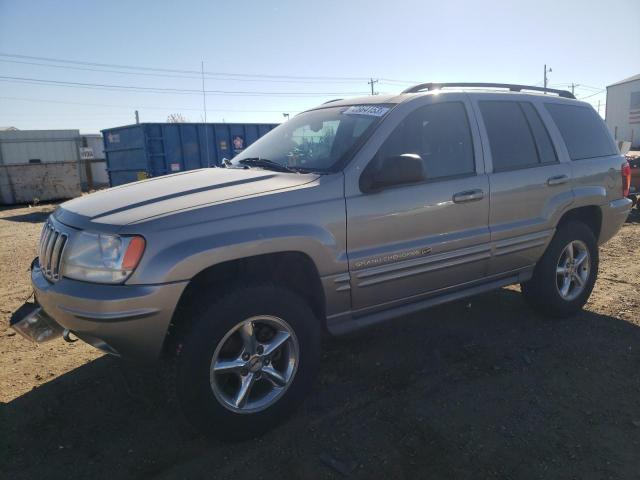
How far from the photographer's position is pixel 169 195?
9.20 feet

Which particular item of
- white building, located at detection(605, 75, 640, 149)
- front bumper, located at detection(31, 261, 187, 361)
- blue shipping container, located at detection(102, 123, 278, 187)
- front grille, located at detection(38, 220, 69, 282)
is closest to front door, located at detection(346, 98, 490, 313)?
front bumper, located at detection(31, 261, 187, 361)

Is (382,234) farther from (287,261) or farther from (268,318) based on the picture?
(268,318)

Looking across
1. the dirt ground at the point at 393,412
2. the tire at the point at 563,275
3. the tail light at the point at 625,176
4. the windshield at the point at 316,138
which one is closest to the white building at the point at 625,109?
the tail light at the point at 625,176

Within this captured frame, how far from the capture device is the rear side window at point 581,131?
14.0 feet

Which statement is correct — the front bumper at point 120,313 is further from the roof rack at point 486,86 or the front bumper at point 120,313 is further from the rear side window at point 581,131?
the rear side window at point 581,131

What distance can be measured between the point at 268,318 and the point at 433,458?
1.15 metres

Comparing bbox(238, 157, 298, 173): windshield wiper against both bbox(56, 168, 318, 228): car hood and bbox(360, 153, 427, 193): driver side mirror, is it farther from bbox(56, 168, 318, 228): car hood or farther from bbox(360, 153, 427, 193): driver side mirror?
bbox(360, 153, 427, 193): driver side mirror

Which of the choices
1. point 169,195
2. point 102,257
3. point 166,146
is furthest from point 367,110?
point 166,146

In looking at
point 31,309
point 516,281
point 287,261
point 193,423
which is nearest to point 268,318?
point 287,261

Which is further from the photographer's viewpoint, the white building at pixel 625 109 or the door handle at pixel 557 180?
the white building at pixel 625 109

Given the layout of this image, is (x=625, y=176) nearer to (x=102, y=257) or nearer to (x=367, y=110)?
(x=367, y=110)

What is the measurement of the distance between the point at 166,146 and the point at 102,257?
10590 mm

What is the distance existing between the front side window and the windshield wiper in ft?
2.22

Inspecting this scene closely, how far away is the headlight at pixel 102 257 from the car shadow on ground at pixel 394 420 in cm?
102
